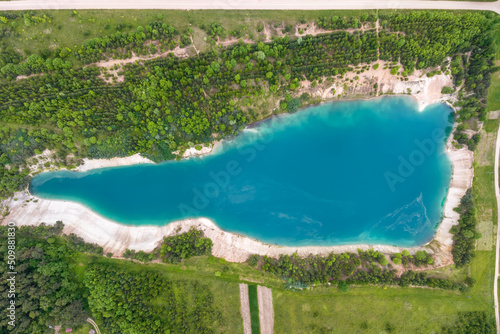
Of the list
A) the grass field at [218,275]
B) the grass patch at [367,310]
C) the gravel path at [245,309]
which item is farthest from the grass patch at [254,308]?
the grass patch at [367,310]

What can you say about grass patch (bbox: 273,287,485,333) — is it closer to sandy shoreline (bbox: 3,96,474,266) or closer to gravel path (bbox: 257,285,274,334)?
gravel path (bbox: 257,285,274,334)

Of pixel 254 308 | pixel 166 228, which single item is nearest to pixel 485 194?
pixel 254 308

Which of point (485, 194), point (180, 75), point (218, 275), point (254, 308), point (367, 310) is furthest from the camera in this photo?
point (485, 194)

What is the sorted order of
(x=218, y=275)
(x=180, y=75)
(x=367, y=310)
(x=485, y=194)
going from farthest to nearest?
(x=485, y=194) → (x=218, y=275) → (x=367, y=310) → (x=180, y=75)

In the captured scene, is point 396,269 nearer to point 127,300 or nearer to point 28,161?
point 127,300

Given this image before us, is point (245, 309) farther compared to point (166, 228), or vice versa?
point (166, 228)

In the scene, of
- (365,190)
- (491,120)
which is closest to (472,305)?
(365,190)

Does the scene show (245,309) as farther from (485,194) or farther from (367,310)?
(485,194)
